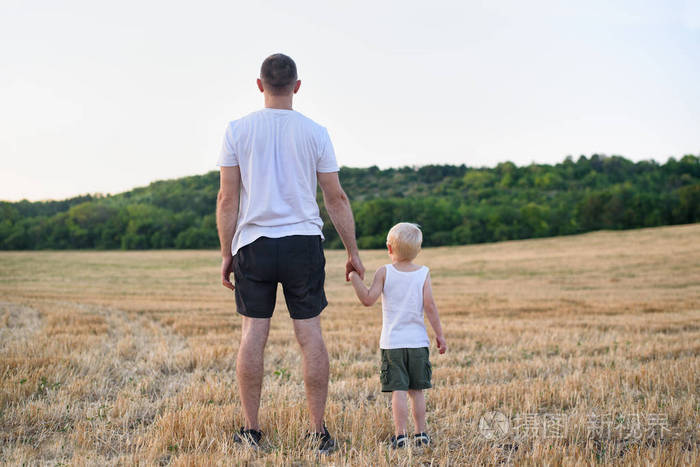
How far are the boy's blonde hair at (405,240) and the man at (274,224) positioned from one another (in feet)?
0.98

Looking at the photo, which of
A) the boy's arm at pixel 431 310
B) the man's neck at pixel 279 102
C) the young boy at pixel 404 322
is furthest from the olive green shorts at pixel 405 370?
the man's neck at pixel 279 102

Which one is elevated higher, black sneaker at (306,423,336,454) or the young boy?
the young boy

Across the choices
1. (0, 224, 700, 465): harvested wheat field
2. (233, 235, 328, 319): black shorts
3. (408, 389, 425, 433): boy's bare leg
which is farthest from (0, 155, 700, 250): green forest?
(233, 235, 328, 319): black shorts

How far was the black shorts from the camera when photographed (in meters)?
3.08

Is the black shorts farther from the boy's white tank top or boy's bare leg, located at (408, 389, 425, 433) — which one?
boy's bare leg, located at (408, 389, 425, 433)

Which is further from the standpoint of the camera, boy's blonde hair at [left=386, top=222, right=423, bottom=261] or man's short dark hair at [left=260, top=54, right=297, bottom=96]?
boy's blonde hair at [left=386, top=222, right=423, bottom=261]

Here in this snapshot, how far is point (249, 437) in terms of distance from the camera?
3.18 meters

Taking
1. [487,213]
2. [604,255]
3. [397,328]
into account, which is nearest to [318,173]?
[397,328]

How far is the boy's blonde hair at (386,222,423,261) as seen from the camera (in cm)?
334

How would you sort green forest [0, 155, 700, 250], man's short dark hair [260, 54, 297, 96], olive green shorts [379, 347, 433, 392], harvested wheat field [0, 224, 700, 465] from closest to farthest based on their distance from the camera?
harvested wheat field [0, 224, 700, 465]
man's short dark hair [260, 54, 297, 96]
olive green shorts [379, 347, 433, 392]
green forest [0, 155, 700, 250]

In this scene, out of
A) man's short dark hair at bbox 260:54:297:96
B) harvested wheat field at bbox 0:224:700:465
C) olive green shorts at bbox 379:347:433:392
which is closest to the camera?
harvested wheat field at bbox 0:224:700:465

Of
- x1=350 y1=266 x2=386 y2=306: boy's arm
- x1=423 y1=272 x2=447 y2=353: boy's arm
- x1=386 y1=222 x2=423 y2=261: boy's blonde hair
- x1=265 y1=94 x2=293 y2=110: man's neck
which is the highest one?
x1=265 y1=94 x2=293 y2=110: man's neck

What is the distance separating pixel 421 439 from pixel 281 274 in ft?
4.33

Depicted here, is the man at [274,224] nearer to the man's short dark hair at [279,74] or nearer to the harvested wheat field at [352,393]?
the man's short dark hair at [279,74]
